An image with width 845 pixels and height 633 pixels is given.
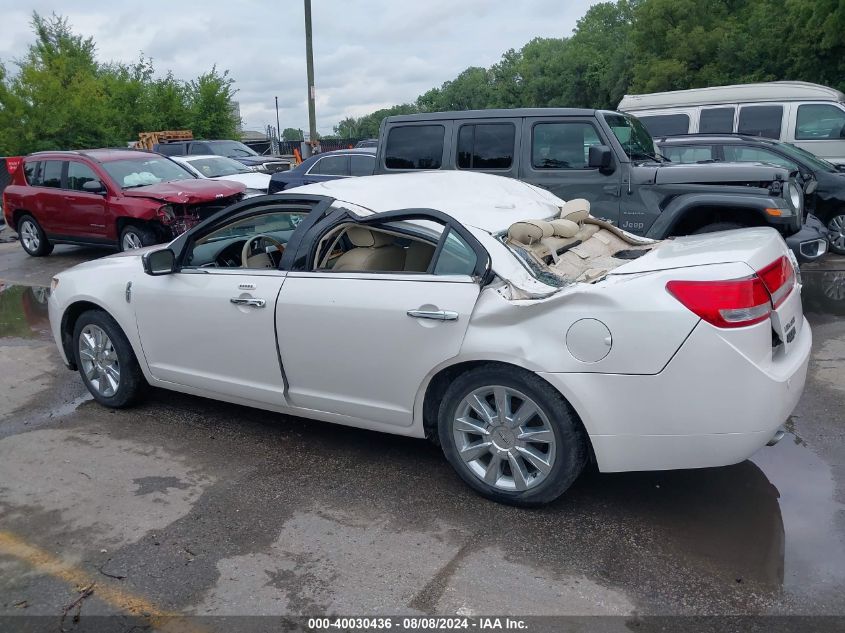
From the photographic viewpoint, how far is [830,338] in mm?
6398

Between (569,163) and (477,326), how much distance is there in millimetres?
4420

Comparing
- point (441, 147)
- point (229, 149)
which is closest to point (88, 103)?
point (229, 149)

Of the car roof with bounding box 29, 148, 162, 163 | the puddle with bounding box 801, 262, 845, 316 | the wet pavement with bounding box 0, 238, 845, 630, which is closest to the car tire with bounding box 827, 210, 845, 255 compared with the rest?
the puddle with bounding box 801, 262, 845, 316

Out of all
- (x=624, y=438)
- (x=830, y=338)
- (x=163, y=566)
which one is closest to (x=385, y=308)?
(x=624, y=438)

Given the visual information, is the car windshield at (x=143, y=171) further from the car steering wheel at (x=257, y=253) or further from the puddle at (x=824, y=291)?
the puddle at (x=824, y=291)

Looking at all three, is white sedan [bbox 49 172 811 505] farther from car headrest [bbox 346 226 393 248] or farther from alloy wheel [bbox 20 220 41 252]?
alloy wheel [bbox 20 220 41 252]

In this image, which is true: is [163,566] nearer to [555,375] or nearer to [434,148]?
[555,375]

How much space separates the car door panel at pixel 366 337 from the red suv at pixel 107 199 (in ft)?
22.6

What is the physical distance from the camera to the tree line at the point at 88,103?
2200cm

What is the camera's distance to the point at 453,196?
4480 millimetres

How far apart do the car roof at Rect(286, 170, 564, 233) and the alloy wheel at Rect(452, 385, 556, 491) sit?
92cm

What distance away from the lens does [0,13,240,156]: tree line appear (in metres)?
22.0

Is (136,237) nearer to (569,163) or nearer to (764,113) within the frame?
(569,163)

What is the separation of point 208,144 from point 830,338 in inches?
685
